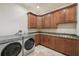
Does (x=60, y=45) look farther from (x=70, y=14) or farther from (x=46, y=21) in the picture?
(x=46, y=21)

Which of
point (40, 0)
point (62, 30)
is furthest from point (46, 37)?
point (40, 0)

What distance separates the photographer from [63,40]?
86.9 inches

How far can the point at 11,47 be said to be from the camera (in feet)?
4.79

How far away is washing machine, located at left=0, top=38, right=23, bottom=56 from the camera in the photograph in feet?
4.23

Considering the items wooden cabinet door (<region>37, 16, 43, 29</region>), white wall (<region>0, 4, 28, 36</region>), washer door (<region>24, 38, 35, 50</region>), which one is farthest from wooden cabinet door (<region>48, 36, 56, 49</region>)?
white wall (<region>0, 4, 28, 36</region>)

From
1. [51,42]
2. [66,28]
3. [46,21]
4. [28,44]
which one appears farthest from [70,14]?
[28,44]

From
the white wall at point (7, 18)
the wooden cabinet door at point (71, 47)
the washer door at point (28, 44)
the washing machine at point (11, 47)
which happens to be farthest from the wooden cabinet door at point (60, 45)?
the white wall at point (7, 18)

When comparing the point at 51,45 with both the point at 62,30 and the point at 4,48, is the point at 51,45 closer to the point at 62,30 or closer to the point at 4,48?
the point at 62,30

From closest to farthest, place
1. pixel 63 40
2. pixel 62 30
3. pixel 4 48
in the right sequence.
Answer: pixel 4 48 → pixel 63 40 → pixel 62 30

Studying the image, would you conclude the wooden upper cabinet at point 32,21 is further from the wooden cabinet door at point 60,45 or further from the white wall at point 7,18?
the wooden cabinet door at point 60,45

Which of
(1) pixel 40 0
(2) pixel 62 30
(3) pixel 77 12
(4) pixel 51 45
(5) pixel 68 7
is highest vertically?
(5) pixel 68 7

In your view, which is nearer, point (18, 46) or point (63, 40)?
point (18, 46)

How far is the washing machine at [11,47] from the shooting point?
4.23 ft

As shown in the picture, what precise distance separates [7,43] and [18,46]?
0.34 metres
